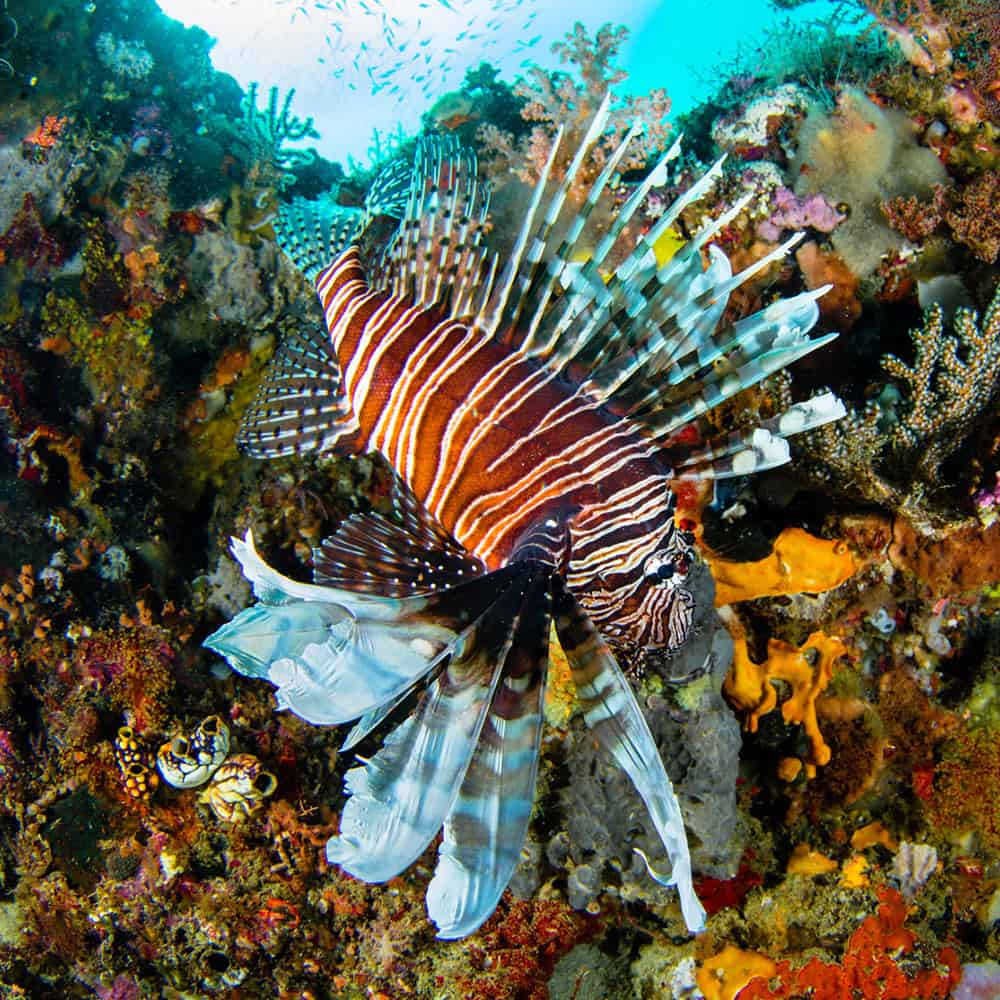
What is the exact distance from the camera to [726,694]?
12.5ft

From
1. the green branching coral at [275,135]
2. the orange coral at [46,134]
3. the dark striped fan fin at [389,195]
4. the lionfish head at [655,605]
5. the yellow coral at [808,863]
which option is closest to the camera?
the lionfish head at [655,605]

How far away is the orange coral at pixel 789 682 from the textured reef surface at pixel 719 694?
0.02 metres

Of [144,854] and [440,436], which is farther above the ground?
[440,436]

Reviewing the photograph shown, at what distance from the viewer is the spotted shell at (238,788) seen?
3.72 meters

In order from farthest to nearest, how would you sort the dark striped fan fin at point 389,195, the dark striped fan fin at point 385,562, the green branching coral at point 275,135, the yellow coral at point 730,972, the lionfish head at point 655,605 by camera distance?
the green branching coral at point 275,135
the dark striped fan fin at point 389,195
the yellow coral at point 730,972
the dark striped fan fin at point 385,562
the lionfish head at point 655,605

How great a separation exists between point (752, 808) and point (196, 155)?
6.75 meters

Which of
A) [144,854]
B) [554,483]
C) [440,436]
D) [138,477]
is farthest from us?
[138,477]

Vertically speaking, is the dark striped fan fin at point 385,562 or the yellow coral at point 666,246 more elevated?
the yellow coral at point 666,246

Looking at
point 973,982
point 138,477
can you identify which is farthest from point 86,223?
point 973,982

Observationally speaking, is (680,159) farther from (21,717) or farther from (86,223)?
(21,717)

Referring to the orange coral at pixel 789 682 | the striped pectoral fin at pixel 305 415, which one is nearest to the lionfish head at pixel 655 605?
the orange coral at pixel 789 682

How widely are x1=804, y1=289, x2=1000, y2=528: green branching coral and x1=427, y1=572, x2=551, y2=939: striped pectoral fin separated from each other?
77.1 inches

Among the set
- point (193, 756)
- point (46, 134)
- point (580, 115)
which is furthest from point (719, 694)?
point (46, 134)

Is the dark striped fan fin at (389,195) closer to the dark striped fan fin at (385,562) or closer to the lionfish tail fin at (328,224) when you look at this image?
the lionfish tail fin at (328,224)
